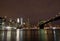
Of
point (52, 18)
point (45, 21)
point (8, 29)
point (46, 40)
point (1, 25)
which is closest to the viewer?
point (46, 40)

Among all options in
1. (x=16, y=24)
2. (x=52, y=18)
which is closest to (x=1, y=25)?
(x=16, y=24)

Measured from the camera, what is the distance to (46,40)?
10.0 metres

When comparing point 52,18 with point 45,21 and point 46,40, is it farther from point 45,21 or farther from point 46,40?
point 46,40

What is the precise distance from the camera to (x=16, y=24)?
15.4 m

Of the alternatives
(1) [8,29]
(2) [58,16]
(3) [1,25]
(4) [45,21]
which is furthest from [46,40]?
(1) [8,29]

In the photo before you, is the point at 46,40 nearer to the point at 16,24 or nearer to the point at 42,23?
the point at 42,23

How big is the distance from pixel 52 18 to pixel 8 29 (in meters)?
10.0

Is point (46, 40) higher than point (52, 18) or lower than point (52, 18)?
lower

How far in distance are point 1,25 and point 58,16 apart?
8.80m

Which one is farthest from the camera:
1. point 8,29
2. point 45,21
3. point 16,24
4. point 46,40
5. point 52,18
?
point 8,29

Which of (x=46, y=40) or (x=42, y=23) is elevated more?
(x=42, y=23)

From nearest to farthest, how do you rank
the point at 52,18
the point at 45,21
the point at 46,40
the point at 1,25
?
the point at 46,40, the point at 52,18, the point at 45,21, the point at 1,25

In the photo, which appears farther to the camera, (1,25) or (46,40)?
(1,25)

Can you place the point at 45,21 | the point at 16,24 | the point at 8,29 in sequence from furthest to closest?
the point at 8,29 → the point at 16,24 → the point at 45,21
